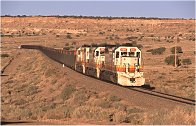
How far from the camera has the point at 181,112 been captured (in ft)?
69.1

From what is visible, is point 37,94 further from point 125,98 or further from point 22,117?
point 22,117

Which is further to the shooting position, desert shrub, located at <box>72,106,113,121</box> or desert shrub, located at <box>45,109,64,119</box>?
desert shrub, located at <box>45,109,64,119</box>

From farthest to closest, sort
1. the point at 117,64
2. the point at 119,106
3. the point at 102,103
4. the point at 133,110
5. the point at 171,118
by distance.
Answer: the point at 117,64
the point at 102,103
the point at 119,106
the point at 133,110
the point at 171,118

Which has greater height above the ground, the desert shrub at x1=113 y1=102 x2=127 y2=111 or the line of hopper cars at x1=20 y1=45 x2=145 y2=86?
the line of hopper cars at x1=20 y1=45 x2=145 y2=86

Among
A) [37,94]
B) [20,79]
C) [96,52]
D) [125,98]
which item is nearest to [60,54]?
[20,79]

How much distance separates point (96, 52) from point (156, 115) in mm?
23038

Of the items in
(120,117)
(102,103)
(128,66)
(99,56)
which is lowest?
(102,103)

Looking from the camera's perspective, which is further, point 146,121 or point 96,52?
point 96,52

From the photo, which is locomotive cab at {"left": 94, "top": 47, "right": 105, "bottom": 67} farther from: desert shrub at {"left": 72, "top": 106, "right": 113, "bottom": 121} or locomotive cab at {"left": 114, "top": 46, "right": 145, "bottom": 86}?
desert shrub at {"left": 72, "top": 106, "right": 113, "bottom": 121}

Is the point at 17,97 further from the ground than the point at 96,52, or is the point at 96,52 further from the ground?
the point at 96,52

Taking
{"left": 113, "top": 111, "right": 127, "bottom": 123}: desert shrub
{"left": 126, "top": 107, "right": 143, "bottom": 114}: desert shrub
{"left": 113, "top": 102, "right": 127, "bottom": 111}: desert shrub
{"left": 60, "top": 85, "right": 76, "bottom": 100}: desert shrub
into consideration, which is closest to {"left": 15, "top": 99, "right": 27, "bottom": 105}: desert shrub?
{"left": 60, "top": 85, "right": 76, "bottom": 100}: desert shrub

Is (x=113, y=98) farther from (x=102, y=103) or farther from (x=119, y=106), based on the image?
(x=119, y=106)

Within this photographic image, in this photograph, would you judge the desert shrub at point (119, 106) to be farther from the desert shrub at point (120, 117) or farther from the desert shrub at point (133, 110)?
the desert shrub at point (120, 117)

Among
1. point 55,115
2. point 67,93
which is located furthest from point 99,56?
point 55,115
